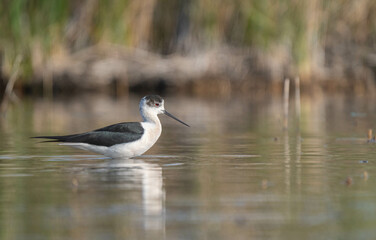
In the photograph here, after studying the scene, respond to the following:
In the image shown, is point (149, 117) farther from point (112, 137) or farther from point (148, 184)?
point (148, 184)

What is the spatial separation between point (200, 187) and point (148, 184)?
49cm

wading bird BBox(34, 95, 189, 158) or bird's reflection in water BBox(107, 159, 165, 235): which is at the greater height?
wading bird BBox(34, 95, 189, 158)

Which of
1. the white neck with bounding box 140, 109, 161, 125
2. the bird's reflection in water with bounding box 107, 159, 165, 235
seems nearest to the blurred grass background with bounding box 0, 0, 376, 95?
the white neck with bounding box 140, 109, 161, 125

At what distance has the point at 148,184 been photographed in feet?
26.5

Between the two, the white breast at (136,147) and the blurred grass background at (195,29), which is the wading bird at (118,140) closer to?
the white breast at (136,147)

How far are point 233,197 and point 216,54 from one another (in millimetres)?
19234

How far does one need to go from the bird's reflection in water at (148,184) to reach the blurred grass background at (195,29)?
13.1 m

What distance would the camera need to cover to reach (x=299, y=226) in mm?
6008

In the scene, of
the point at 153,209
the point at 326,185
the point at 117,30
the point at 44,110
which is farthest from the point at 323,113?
the point at 153,209

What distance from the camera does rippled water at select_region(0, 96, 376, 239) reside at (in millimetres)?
5973

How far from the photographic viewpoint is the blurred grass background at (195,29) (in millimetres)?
23797

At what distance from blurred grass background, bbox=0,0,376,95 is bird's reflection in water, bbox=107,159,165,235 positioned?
13121mm

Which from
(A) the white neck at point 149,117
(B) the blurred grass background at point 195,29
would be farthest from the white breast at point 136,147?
(B) the blurred grass background at point 195,29

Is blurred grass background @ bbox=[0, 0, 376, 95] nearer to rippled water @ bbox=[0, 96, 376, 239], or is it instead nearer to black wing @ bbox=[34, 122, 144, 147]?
rippled water @ bbox=[0, 96, 376, 239]
